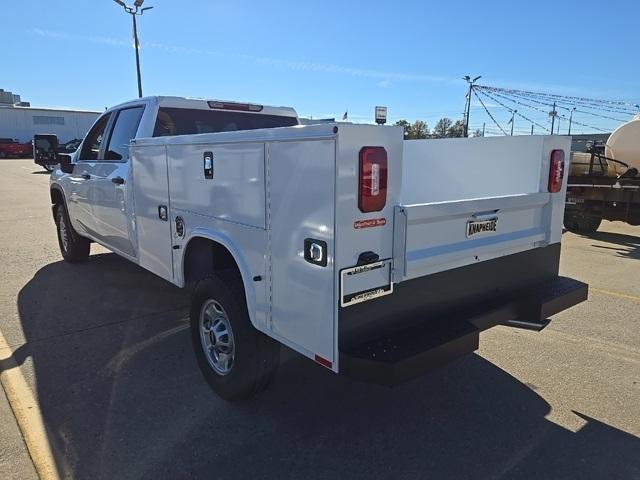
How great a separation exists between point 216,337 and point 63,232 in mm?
4814

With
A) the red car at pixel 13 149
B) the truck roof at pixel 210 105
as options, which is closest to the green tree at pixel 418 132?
the truck roof at pixel 210 105

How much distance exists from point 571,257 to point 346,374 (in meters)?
6.64

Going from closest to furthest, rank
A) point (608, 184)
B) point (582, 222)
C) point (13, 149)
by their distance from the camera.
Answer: point (608, 184), point (582, 222), point (13, 149)

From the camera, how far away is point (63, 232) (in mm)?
7164

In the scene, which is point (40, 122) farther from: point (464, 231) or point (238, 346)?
point (464, 231)

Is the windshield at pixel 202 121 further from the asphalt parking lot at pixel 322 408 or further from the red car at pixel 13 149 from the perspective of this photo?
the red car at pixel 13 149

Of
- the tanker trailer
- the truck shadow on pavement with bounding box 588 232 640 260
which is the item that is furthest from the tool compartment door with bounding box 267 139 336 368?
the tanker trailer

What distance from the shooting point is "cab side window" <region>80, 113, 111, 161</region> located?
18.5 ft

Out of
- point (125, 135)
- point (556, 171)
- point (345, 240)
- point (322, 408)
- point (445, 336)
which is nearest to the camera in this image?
point (345, 240)

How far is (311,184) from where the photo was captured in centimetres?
243

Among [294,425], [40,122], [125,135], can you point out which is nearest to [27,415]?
[294,425]

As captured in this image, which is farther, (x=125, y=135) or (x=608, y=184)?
(x=608, y=184)

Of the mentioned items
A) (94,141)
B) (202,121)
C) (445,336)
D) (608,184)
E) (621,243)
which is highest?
(202,121)

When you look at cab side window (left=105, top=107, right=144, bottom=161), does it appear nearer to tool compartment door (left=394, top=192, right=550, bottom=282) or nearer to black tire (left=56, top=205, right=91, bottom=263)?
black tire (left=56, top=205, right=91, bottom=263)
